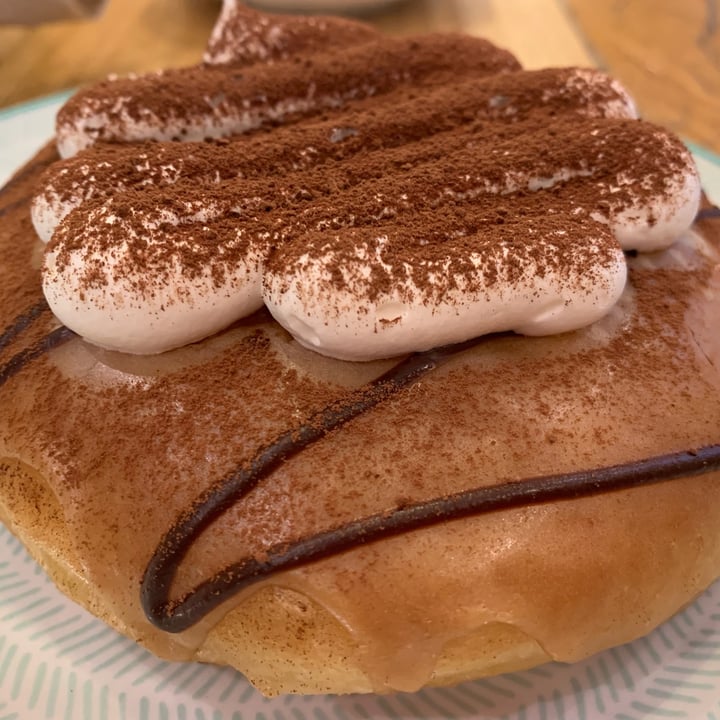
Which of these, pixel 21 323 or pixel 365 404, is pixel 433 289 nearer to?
pixel 365 404

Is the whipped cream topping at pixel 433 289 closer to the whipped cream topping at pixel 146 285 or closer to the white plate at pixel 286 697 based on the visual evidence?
the whipped cream topping at pixel 146 285

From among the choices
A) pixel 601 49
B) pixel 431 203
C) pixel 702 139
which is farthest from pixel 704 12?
pixel 431 203

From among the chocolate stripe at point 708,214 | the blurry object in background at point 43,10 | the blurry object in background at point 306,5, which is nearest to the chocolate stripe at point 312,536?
the chocolate stripe at point 708,214

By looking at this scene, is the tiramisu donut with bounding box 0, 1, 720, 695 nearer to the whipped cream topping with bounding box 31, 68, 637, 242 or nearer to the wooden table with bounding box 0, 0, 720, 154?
the whipped cream topping with bounding box 31, 68, 637, 242

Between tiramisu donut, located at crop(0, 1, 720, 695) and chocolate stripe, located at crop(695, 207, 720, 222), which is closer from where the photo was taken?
tiramisu donut, located at crop(0, 1, 720, 695)

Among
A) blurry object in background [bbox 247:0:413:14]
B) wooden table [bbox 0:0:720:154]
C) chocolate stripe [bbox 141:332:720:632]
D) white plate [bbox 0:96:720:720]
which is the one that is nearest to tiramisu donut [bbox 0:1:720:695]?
chocolate stripe [bbox 141:332:720:632]
